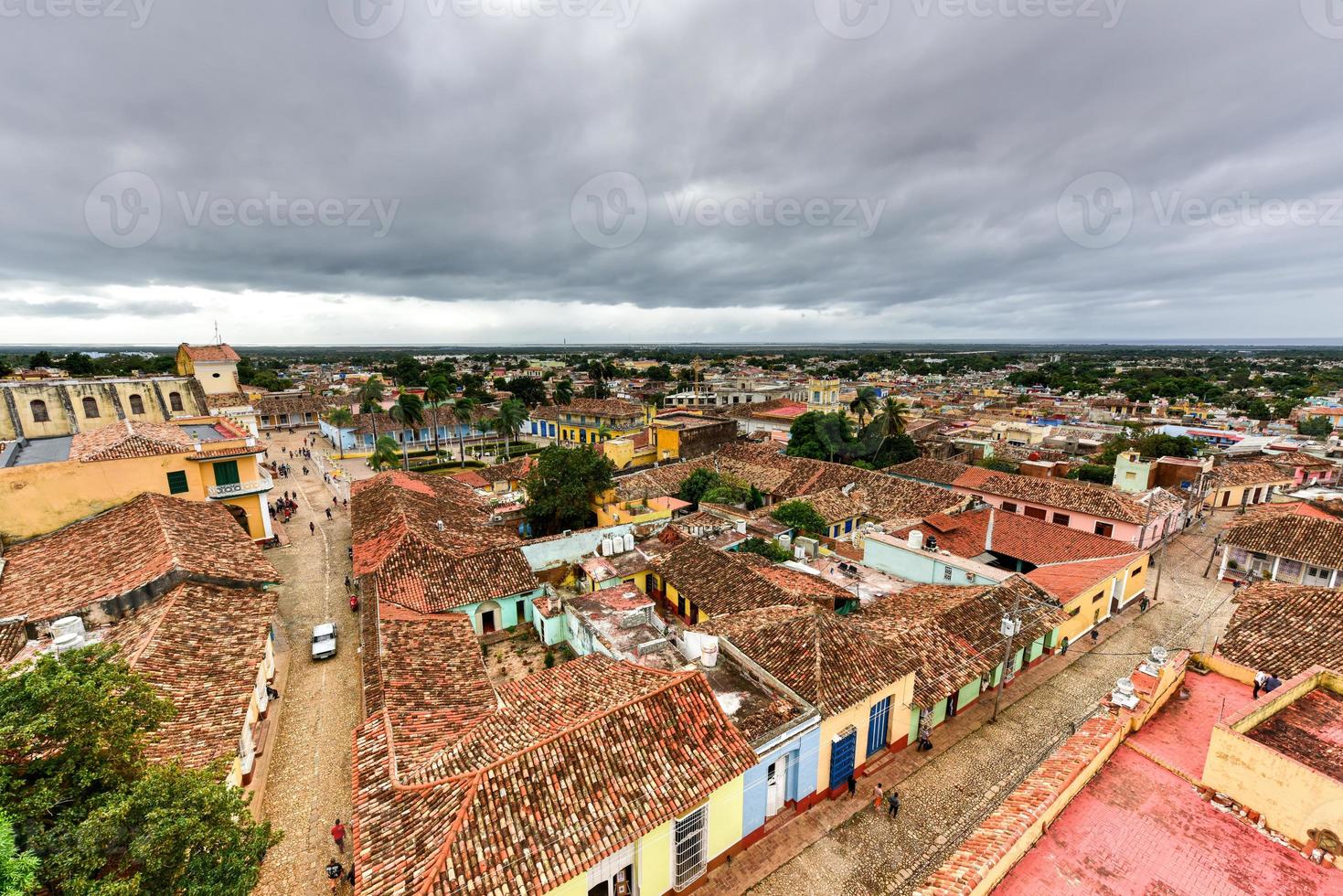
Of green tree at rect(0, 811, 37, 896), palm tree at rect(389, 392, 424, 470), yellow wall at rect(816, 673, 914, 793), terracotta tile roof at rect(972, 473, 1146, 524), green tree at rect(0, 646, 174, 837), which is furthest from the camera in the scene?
palm tree at rect(389, 392, 424, 470)

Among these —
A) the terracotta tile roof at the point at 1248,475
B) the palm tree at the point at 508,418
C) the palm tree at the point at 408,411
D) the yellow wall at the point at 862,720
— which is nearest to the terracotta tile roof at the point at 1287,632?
the yellow wall at the point at 862,720

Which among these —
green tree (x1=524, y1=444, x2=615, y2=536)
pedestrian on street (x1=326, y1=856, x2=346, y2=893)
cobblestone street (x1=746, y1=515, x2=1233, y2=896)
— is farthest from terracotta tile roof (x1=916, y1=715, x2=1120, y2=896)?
green tree (x1=524, y1=444, x2=615, y2=536)

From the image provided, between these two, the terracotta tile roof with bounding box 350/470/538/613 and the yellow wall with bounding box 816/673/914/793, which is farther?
the terracotta tile roof with bounding box 350/470/538/613

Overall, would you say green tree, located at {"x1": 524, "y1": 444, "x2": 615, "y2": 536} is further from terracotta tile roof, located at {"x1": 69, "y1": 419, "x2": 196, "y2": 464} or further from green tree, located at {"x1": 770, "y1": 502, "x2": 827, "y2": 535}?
terracotta tile roof, located at {"x1": 69, "y1": 419, "x2": 196, "y2": 464}

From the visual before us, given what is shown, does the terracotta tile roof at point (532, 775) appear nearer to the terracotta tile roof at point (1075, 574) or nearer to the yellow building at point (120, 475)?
the terracotta tile roof at point (1075, 574)

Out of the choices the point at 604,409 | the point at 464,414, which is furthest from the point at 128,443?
the point at 604,409

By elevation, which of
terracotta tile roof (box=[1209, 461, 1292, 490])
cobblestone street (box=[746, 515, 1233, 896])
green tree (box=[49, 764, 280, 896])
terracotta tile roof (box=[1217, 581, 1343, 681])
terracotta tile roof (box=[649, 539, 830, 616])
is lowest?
cobblestone street (box=[746, 515, 1233, 896])

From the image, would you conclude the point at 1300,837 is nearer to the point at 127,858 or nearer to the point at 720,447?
the point at 127,858
